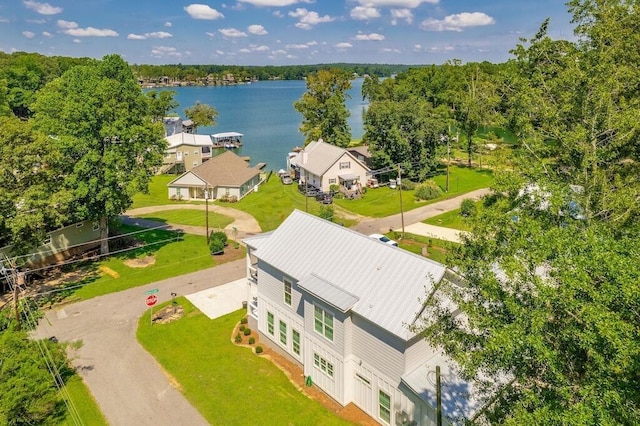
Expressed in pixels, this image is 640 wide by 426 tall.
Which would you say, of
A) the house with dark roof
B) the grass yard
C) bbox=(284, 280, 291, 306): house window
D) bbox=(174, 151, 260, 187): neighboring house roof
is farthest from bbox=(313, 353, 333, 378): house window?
bbox=(174, 151, 260, 187): neighboring house roof

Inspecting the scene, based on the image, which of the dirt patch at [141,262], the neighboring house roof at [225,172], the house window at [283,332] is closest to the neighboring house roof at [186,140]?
the neighboring house roof at [225,172]

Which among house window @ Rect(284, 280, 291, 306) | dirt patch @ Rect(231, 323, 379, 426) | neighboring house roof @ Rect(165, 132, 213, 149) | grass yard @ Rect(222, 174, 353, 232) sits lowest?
dirt patch @ Rect(231, 323, 379, 426)

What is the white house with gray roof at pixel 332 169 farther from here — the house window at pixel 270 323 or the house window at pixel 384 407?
the house window at pixel 384 407

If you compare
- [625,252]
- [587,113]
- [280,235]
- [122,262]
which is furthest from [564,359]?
[122,262]

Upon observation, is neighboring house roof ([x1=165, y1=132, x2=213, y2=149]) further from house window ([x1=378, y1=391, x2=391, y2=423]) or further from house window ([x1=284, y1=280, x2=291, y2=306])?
house window ([x1=378, y1=391, x2=391, y2=423])

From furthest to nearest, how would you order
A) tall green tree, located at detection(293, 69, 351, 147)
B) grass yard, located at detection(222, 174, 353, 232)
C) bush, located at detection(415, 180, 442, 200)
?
1. tall green tree, located at detection(293, 69, 351, 147)
2. bush, located at detection(415, 180, 442, 200)
3. grass yard, located at detection(222, 174, 353, 232)

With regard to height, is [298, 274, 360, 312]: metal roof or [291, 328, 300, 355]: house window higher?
[298, 274, 360, 312]: metal roof

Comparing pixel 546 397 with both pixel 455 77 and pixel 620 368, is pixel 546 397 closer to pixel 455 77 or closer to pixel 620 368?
pixel 620 368
